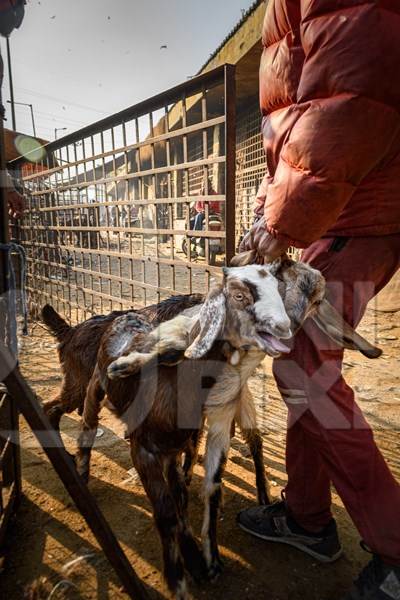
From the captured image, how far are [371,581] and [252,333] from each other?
3.30ft

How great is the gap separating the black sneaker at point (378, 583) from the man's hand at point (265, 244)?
117cm

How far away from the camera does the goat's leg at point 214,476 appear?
1.86m

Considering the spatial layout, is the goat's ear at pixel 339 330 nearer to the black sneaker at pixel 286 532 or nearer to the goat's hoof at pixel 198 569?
the black sneaker at pixel 286 532

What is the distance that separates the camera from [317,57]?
135 cm

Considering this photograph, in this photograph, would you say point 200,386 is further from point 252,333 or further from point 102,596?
point 102,596

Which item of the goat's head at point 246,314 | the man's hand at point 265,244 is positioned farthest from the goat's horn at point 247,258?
the goat's head at point 246,314

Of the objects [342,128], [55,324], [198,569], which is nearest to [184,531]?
[198,569]

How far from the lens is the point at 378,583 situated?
4.93 ft

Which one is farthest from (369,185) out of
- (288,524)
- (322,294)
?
(288,524)

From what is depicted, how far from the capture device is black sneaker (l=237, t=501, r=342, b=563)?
6.24ft

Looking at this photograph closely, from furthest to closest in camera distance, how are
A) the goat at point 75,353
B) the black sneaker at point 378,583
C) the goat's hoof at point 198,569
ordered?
the goat at point 75,353 → the goat's hoof at point 198,569 → the black sneaker at point 378,583

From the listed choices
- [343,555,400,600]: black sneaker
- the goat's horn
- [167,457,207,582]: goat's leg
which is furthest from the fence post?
[343,555,400,600]: black sneaker

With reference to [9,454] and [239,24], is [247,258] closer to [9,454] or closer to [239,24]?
[9,454]

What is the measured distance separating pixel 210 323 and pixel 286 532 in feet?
3.87
